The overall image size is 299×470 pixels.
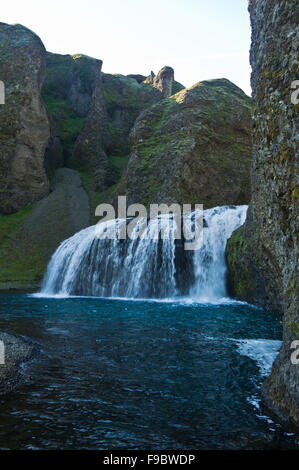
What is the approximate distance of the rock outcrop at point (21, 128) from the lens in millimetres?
48656

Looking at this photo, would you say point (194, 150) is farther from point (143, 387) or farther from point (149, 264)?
point (143, 387)

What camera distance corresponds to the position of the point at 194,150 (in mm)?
42844

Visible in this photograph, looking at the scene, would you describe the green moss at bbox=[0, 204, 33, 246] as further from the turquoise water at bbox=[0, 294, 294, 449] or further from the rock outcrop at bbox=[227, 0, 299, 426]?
the rock outcrop at bbox=[227, 0, 299, 426]

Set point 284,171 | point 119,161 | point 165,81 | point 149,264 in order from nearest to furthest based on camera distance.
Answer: point 284,171
point 149,264
point 119,161
point 165,81

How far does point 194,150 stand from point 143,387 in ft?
126

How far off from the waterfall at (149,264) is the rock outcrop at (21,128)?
24.3 metres

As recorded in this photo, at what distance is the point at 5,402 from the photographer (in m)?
6.25

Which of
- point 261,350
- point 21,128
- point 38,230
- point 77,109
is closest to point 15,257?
point 38,230

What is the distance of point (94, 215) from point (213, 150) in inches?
667

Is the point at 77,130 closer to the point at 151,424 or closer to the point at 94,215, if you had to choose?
the point at 94,215

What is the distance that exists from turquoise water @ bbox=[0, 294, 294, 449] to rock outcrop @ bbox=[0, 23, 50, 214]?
38.4 m

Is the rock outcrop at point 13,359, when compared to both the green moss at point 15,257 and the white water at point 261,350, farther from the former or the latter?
the green moss at point 15,257

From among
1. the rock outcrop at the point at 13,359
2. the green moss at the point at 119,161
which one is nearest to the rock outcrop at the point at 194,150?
the green moss at the point at 119,161

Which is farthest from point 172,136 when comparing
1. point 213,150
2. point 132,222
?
point 132,222
